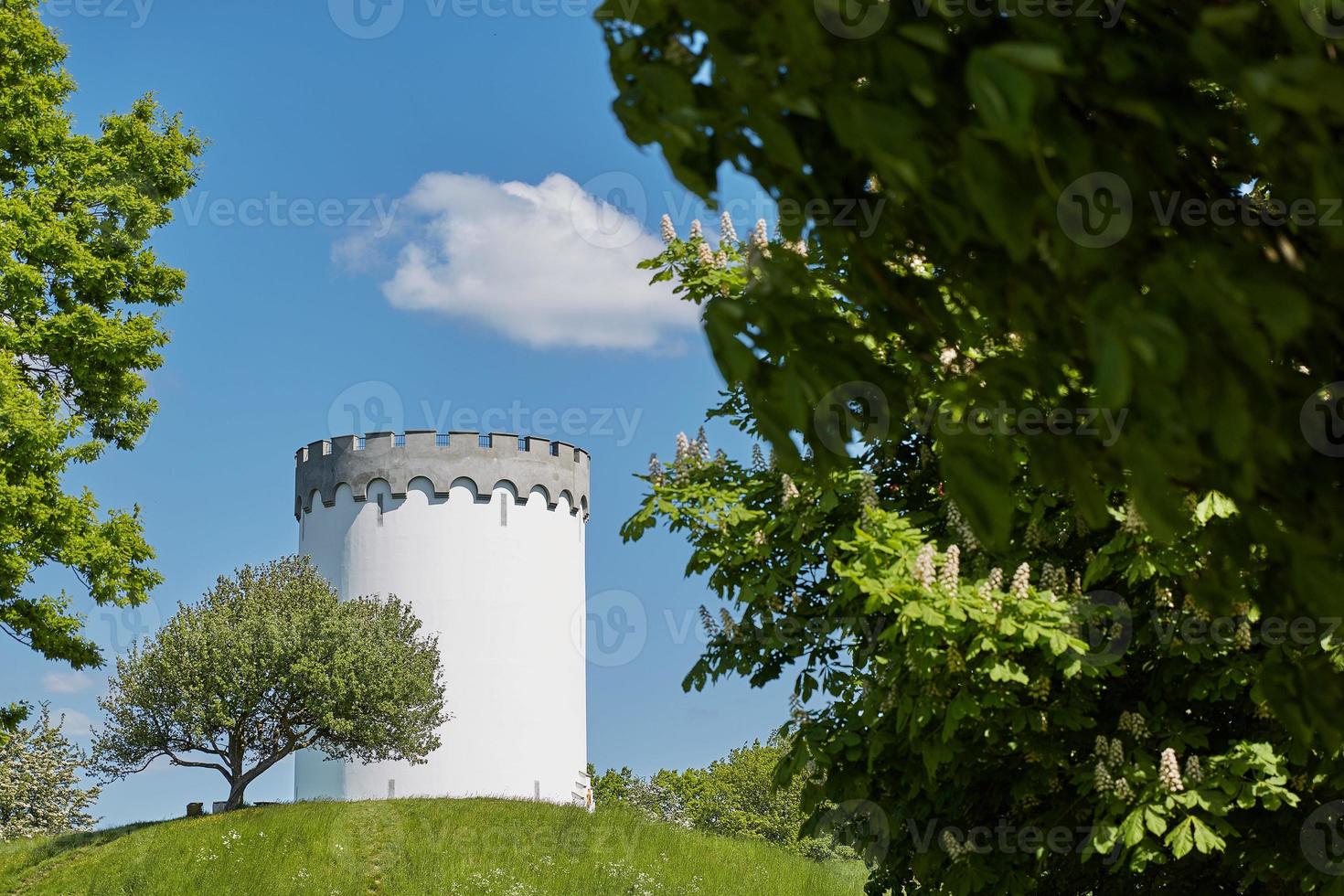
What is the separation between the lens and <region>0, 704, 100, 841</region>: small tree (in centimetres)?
3634

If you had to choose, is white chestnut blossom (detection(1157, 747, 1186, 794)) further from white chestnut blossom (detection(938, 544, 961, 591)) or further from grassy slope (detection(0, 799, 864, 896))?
grassy slope (detection(0, 799, 864, 896))

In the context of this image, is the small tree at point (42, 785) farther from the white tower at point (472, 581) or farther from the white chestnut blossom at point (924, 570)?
the white chestnut blossom at point (924, 570)

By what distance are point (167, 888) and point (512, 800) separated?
10.9 metres

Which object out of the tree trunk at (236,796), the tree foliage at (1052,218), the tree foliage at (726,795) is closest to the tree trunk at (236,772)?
the tree trunk at (236,796)

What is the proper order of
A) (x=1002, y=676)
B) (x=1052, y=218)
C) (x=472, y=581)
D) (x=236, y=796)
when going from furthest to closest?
1. (x=472, y=581)
2. (x=236, y=796)
3. (x=1002, y=676)
4. (x=1052, y=218)

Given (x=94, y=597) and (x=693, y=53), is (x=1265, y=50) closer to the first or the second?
(x=693, y=53)

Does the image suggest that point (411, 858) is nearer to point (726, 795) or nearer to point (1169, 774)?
point (1169, 774)

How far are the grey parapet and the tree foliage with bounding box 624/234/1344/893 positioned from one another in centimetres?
3475

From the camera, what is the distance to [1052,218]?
226cm

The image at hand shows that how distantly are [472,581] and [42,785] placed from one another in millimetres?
14836

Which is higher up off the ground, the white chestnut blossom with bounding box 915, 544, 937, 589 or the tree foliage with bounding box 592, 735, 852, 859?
the white chestnut blossom with bounding box 915, 544, 937, 589

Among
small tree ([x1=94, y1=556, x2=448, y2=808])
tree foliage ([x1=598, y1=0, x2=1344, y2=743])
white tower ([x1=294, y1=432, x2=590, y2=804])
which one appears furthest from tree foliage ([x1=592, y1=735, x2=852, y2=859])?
tree foliage ([x1=598, y1=0, x2=1344, y2=743])

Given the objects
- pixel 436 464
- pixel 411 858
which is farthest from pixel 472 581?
pixel 411 858

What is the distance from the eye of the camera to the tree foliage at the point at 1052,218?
2094mm
